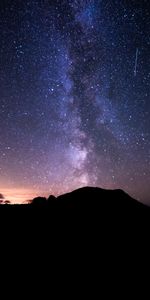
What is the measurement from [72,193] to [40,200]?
8.06 meters

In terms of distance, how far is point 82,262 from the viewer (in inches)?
583

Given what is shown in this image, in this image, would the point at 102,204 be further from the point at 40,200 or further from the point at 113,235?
the point at 113,235

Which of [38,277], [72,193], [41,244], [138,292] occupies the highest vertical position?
[72,193]

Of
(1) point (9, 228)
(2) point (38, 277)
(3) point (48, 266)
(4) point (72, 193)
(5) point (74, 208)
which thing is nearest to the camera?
(2) point (38, 277)

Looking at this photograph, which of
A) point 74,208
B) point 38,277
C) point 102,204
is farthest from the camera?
point 102,204

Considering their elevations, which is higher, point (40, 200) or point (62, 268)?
point (40, 200)

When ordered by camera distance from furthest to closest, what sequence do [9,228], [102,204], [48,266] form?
[102,204] → [9,228] → [48,266]

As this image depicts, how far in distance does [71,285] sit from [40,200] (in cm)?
1579

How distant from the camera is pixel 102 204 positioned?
29.5m

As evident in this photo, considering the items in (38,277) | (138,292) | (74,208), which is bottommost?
(138,292)

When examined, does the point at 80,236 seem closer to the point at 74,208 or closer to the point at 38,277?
the point at 38,277

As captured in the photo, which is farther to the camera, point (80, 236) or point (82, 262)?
point (80, 236)

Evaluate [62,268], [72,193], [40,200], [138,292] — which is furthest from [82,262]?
[72,193]

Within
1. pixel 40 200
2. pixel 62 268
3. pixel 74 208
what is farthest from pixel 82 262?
pixel 40 200
